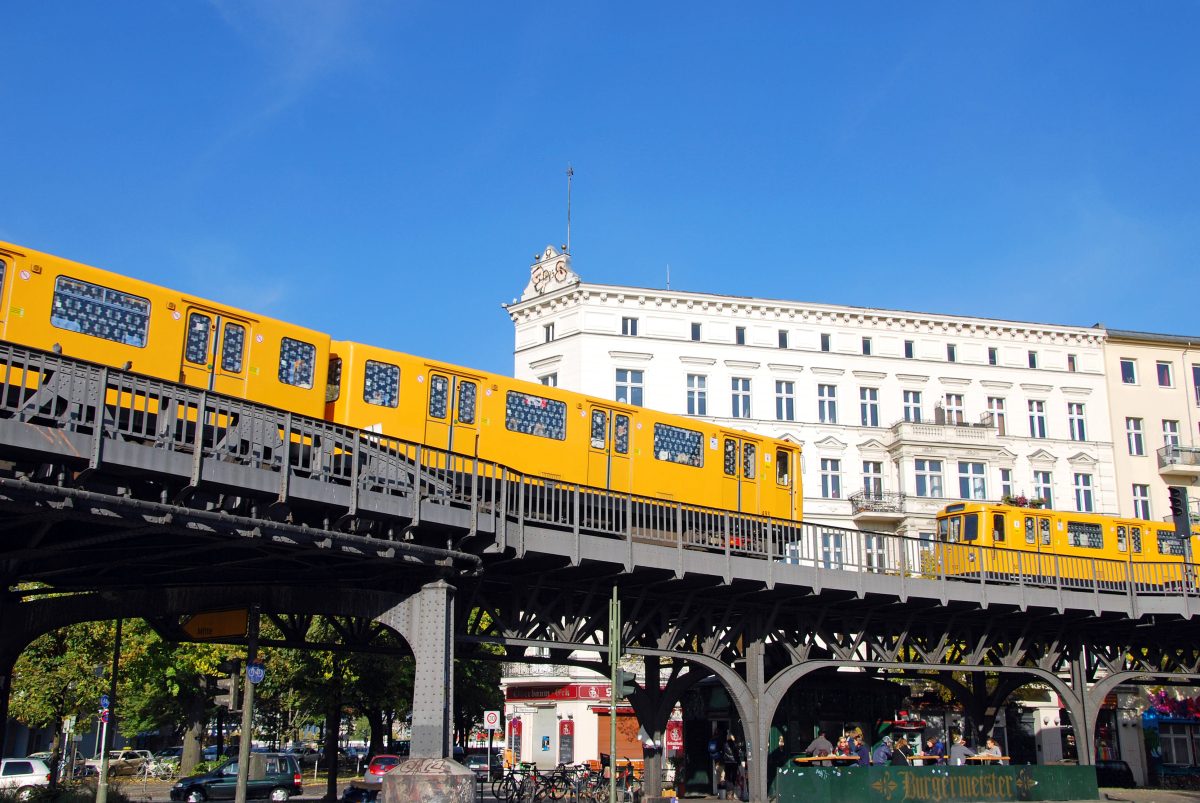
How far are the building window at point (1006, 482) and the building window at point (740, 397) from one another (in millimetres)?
13358

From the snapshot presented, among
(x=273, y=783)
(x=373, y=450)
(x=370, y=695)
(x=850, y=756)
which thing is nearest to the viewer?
(x=373, y=450)

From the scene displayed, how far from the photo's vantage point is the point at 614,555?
22312 mm

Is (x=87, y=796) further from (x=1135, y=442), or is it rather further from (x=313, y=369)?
(x=1135, y=442)

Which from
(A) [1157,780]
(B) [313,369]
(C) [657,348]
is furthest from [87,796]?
(A) [1157,780]

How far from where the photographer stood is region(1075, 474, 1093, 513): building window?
57906 mm

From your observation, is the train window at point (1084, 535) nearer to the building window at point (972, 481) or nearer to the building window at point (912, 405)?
A: the building window at point (972, 481)

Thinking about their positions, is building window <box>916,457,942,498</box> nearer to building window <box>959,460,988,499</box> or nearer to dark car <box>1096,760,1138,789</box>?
building window <box>959,460,988,499</box>

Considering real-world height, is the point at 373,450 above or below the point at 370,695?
Answer: above

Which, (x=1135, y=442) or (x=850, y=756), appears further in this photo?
(x=1135, y=442)

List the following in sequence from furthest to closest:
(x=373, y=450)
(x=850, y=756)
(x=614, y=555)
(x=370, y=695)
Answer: (x=370, y=695) < (x=850, y=756) < (x=614, y=555) < (x=373, y=450)

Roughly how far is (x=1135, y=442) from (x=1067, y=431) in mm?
4521

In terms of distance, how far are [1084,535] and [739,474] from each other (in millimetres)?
16579

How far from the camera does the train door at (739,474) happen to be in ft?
103

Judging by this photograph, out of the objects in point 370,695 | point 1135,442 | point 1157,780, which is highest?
point 1135,442
